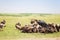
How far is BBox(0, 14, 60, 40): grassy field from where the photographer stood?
128 cm

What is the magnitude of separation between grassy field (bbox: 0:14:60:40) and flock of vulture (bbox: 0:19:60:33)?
27mm

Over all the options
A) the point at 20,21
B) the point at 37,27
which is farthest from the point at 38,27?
the point at 20,21

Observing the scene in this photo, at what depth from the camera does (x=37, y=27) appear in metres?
1.34

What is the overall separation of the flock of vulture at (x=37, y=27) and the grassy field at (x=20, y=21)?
1.1 inches

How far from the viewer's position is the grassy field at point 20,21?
50.4 inches

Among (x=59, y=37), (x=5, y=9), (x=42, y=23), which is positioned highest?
(x=5, y=9)

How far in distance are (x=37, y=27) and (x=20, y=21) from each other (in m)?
0.16

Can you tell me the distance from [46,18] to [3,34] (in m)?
0.41

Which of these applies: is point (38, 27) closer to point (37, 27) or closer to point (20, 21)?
point (37, 27)

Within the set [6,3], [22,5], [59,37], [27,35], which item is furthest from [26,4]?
[59,37]

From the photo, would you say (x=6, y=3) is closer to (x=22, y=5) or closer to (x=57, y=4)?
(x=22, y=5)

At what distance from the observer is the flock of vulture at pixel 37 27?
1317 millimetres

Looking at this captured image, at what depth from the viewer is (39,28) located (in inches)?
52.8

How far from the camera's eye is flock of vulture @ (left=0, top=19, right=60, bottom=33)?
1.32 metres
